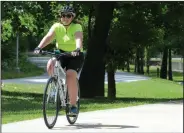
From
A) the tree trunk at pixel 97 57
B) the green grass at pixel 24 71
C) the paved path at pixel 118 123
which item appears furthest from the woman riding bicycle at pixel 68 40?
the green grass at pixel 24 71

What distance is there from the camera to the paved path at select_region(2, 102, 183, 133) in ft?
23.4

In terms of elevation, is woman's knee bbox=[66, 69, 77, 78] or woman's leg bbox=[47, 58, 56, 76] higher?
woman's leg bbox=[47, 58, 56, 76]

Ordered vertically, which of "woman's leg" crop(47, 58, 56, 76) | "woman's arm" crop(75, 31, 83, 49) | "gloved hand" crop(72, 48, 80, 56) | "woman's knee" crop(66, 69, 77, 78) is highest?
"woman's arm" crop(75, 31, 83, 49)

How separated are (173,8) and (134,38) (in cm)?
168

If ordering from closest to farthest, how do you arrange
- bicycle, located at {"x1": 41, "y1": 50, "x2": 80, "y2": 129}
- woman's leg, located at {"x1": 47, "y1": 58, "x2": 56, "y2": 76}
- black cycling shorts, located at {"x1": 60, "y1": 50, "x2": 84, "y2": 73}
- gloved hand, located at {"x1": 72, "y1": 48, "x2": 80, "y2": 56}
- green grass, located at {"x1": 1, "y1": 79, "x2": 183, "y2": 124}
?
gloved hand, located at {"x1": 72, "y1": 48, "x2": 80, "y2": 56}, bicycle, located at {"x1": 41, "y1": 50, "x2": 80, "y2": 129}, woman's leg, located at {"x1": 47, "y1": 58, "x2": 56, "y2": 76}, black cycling shorts, located at {"x1": 60, "y1": 50, "x2": 84, "y2": 73}, green grass, located at {"x1": 1, "y1": 79, "x2": 183, "y2": 124}

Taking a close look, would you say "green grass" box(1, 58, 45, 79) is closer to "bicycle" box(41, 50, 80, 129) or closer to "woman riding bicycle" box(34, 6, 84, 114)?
"bicycle" box(41, 50, 80, 129)

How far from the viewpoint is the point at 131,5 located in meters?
18.7

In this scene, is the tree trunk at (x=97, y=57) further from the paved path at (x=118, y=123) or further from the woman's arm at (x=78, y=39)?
the woman's arm at (x=78, y=39)

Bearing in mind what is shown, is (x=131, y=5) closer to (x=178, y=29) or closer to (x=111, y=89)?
(x=178, y=29)

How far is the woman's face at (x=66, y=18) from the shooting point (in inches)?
291

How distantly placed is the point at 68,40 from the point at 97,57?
10.1 meters

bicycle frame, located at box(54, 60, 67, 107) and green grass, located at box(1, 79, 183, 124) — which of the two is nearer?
bicycle frame, located at box(54, 60, 67, 107)

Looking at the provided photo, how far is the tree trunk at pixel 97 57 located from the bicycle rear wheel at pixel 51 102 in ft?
→ 32.6

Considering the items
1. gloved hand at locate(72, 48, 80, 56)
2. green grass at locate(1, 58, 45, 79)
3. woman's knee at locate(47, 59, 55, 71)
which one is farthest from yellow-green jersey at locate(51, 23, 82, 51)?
green grass at locate(1, 58, 45, 79)
